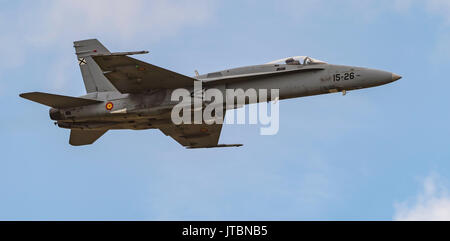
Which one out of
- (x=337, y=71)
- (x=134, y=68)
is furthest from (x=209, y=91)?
(x=337, y=71)

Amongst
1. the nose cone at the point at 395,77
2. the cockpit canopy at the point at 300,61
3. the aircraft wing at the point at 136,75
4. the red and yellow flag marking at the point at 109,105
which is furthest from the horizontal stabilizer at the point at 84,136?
the nose cone at the point at 395,77

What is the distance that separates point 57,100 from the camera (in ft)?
90.1

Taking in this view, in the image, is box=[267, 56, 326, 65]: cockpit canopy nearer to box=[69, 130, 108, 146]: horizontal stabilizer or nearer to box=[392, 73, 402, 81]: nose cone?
box=[392, 73, 402, 81]: nose cone

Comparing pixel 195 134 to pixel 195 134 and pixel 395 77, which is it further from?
pixel 395 77

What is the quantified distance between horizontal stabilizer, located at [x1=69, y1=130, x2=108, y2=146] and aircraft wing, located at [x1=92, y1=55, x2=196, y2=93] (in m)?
4.09

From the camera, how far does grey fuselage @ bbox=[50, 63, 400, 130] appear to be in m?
26.0

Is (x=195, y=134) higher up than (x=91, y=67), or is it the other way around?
(x=91, y=67)

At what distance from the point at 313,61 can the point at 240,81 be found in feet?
9.21

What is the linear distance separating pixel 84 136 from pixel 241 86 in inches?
310

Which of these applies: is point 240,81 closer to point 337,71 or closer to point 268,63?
point 268,63

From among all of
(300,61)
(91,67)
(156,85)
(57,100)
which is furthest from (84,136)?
(300,61)

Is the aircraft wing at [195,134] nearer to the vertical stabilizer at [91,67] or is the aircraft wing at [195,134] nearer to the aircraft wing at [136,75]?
the vertical stabilizer at [91,67]

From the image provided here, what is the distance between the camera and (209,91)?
26.7 meters

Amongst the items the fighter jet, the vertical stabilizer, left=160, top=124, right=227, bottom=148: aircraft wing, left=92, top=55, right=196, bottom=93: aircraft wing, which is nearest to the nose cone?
the fighter jet
